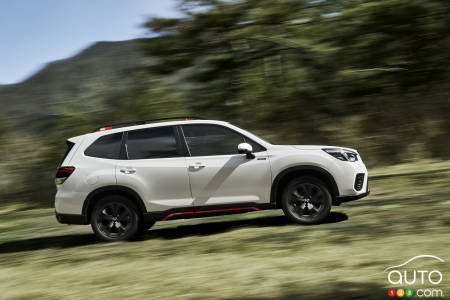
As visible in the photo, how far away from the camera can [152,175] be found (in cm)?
859

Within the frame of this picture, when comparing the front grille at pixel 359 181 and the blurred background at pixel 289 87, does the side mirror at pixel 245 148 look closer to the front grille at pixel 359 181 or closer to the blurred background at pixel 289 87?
the front grille at pixel 359 181

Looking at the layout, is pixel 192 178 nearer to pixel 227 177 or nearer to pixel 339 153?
pixel 227 177

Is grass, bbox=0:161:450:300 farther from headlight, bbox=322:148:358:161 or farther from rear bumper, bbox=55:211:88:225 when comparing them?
headlight, bbox=322:148:358:161

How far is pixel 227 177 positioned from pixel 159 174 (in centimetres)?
96

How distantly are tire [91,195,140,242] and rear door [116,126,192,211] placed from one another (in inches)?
10.9

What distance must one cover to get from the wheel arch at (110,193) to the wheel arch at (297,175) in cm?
186

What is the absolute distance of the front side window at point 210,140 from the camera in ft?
28.6

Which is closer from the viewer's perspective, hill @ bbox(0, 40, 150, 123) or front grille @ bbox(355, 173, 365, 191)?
front grille @ bbox(355, 173, 365, 191)

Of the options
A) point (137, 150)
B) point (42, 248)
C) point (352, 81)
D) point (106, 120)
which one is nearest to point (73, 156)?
point (137, 150)

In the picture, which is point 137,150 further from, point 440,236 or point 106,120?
point 106,120

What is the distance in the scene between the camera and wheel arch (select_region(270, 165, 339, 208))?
8.60 m

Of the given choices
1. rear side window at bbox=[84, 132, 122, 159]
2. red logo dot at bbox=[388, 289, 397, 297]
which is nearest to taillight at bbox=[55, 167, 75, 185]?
rear side window at bbox=[84, 132, 122, 159]

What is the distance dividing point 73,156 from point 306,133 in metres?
11.6

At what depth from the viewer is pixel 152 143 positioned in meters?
8.80
